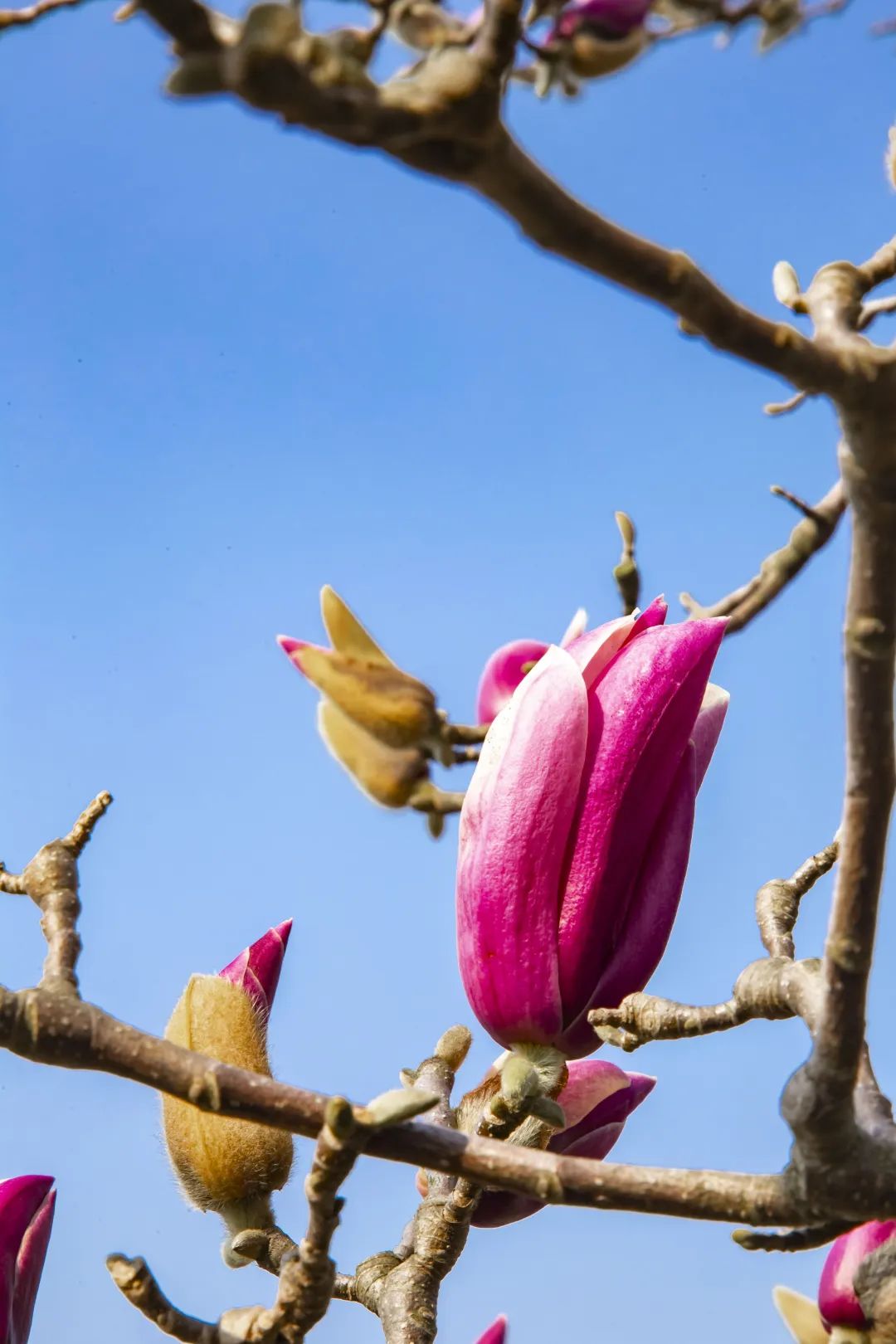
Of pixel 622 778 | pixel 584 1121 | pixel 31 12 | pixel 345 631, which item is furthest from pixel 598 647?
pixel 31 12

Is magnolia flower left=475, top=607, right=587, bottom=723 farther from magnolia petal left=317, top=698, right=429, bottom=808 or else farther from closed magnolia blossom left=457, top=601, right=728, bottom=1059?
magnolia petal left=317, top=698, right=429, bottom=808

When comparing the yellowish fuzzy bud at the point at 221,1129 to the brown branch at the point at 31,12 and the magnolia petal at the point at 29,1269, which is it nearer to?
the magnolia petal at the point at 29,1269

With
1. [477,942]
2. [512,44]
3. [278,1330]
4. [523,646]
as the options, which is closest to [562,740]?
[477,942]

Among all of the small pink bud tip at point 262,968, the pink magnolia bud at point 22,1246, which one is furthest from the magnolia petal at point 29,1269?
the small pink bud tip at point 262,968

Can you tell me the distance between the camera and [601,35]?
1.59ft

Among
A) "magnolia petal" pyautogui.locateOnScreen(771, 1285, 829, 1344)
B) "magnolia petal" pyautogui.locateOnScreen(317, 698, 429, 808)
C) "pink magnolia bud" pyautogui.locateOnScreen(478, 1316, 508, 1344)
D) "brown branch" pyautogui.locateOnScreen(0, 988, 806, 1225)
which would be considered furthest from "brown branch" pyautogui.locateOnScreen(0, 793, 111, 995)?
"magnolia petal" pyautogui.locateOnScreen(771, 1285, 829, 1344)

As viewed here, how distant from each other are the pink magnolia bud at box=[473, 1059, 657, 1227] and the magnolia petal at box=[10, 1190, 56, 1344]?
0.29 metres

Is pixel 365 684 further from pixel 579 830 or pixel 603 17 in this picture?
pixel 603 17

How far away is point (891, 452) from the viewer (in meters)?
0.43

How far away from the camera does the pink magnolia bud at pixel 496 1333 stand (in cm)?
99

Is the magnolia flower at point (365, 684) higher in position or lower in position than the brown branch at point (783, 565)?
lower

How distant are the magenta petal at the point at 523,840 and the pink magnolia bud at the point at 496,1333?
0.32 metres

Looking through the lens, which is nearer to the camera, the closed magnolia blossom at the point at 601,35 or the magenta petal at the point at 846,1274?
the closed magnolia blossom at the point at 601,35

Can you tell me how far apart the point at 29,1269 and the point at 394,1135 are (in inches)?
16.9
